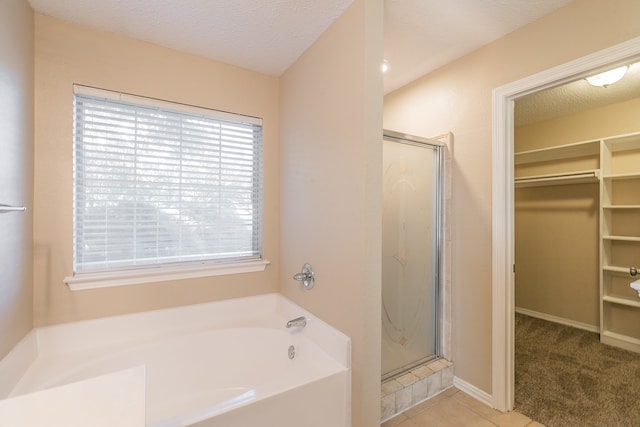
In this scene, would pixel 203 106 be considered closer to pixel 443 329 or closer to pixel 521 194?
pixel 443 329

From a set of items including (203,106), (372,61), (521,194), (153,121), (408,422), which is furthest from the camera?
(521,194)

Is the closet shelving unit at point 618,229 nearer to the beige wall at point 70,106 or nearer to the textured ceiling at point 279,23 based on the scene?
the textured ceiling at point 279,23

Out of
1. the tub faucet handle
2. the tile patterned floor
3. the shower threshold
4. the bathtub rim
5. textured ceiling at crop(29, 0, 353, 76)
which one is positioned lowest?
the tile patterned floor

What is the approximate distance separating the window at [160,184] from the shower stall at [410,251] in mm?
1012

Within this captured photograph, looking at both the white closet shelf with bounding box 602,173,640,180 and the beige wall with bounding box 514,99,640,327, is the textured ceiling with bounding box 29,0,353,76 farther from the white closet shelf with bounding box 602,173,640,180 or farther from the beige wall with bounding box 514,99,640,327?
the beige wall with bounding box 514,99,640,327

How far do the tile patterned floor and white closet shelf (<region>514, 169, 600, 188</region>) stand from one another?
2.53 m

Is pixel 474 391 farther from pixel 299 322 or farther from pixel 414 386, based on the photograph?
pixel 299 322

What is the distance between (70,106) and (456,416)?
299 centimetres

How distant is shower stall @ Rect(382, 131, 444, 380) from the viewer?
192 centimetres

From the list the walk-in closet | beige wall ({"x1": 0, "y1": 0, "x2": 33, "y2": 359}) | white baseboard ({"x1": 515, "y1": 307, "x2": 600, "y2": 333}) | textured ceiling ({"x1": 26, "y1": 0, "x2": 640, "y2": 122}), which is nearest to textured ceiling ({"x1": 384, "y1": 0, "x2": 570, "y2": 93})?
textured ceiling ({"x1": 26, "y1": 0, "x2": 640, "y2": 122})

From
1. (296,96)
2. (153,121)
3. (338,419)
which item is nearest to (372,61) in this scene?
(296,96)

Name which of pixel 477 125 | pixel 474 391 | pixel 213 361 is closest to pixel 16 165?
pixel 213 361

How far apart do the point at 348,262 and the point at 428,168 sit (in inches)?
45.7

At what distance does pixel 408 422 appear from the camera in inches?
66.9
